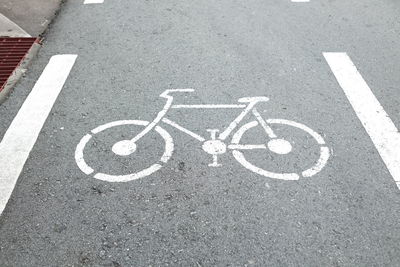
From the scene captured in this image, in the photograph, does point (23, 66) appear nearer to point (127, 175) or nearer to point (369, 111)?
point (127, 175)

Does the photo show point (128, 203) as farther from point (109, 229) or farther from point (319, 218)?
point (319, 218)

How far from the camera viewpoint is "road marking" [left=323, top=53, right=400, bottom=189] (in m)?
4.11

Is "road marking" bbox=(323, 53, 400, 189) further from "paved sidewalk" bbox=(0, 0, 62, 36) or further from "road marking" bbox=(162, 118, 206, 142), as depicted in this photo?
"paved sidewalk" bbox=(0, 0, 62, 36)

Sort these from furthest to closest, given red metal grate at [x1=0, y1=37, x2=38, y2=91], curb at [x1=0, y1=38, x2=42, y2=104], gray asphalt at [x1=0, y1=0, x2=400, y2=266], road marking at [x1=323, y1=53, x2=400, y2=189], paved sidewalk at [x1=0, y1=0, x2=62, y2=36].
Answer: paved sidewalk at [x1=0, y1=0, x2=62, y2=36] → red metal grate at [x1=0, y1=37, x2=38, y2=91] → curb at [x1=0, y1=38, x2=42, y2=104] → road marking at [x1=323, y1=53, x2=400, y2=189] → gray asphalt at [x1=0, y1=0, x2=400, y2=266]

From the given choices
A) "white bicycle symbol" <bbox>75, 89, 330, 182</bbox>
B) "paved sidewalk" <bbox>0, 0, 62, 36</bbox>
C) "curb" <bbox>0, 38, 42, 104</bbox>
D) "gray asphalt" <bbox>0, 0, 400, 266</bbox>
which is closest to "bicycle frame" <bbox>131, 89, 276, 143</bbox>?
"white bicycle symbol" <bbox>75, 89, 330, 182</bbox>

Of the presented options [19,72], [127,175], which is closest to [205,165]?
[127,175]

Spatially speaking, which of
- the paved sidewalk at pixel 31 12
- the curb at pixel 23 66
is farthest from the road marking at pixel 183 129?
the paved sidewalk at pixel 31 12

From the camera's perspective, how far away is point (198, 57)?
5.90 metres

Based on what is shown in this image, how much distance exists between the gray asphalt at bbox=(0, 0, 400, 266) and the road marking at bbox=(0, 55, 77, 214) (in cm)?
10

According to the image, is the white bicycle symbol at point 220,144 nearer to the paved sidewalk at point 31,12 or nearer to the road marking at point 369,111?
the road marking at point 369,111

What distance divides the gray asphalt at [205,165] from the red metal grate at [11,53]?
264mm

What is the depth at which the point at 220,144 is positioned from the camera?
14.0 ft

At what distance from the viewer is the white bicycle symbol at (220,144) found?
12.9 feet

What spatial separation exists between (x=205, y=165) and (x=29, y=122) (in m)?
2.09
